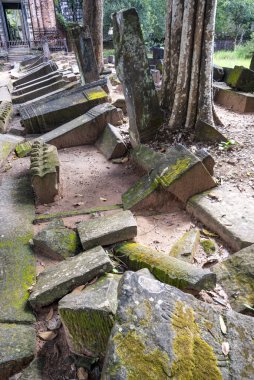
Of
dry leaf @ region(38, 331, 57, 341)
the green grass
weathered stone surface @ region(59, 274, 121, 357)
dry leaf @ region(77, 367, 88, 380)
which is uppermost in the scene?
weathered stone surface @ region(59, 274, 121, 357)

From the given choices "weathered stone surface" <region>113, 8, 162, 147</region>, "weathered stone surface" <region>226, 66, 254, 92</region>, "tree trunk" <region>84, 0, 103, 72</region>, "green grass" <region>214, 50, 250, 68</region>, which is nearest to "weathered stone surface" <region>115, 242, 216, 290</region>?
Answer: "weathered stone surface" <region>113, 8, 162, 147</region>

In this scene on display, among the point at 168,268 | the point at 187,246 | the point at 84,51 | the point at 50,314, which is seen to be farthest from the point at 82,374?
the point at 84,51

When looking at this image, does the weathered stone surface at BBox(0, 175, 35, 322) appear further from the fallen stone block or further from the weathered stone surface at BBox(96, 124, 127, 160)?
the fallen stone block

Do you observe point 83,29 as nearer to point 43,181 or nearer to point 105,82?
point 105,82

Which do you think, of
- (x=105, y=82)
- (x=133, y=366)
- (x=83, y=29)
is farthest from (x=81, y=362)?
(x=83, y=29)

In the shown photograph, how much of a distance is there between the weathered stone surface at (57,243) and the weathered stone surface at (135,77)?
2.43 meters

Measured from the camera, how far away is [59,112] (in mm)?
6543

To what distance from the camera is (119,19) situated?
4422 millimetres

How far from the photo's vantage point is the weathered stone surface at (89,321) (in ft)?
6.18

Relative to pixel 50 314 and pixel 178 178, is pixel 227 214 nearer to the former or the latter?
pixel 178 178

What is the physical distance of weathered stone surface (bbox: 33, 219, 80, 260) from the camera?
3027 millimetres

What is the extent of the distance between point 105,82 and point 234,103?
120 inches

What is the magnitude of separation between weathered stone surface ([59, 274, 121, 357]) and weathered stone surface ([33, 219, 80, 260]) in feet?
3.17

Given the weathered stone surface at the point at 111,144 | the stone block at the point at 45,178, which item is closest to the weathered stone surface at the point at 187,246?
the stone block at the point at 45,178
